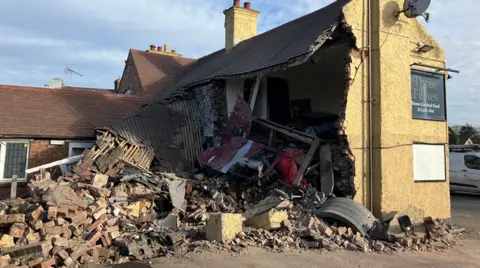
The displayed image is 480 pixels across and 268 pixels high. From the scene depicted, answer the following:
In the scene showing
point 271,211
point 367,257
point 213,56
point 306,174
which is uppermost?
point 213,56

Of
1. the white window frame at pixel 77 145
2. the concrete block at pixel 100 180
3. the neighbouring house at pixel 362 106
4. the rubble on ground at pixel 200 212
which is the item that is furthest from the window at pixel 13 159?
the concrete block at pixel 100 180

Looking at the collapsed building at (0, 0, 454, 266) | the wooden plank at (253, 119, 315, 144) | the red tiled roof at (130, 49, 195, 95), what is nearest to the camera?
the collapsed building at (0, 0, 454, 266)

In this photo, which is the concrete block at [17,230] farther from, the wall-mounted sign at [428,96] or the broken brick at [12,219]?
the wall-mounted sign at [428,96]

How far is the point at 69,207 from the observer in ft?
25.9

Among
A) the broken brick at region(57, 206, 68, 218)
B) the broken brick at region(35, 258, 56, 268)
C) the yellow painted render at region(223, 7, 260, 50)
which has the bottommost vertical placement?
the broken brick at region(35, 258, 56, 268)

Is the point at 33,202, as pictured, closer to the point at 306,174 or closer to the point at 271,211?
the point at 271,211

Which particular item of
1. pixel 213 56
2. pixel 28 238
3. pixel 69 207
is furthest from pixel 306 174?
pixel 213 56

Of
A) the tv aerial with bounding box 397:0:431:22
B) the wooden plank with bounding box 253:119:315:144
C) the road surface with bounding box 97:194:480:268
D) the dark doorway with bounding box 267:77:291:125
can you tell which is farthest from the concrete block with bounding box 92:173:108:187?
the tv aerial with bounding box 397:0:431:22

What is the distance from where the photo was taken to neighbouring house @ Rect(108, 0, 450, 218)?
996 cm

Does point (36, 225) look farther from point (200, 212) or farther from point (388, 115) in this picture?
point (388, 115)

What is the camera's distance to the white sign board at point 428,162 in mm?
10680

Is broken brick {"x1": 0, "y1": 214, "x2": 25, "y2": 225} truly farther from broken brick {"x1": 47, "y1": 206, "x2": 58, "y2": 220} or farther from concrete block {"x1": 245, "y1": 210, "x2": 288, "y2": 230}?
concrete block {"x1": 245, "y1": 210, "x2": 288, "y2": 230}

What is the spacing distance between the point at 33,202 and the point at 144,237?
2.68 metres

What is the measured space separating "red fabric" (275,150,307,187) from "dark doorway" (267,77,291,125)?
3.45m
